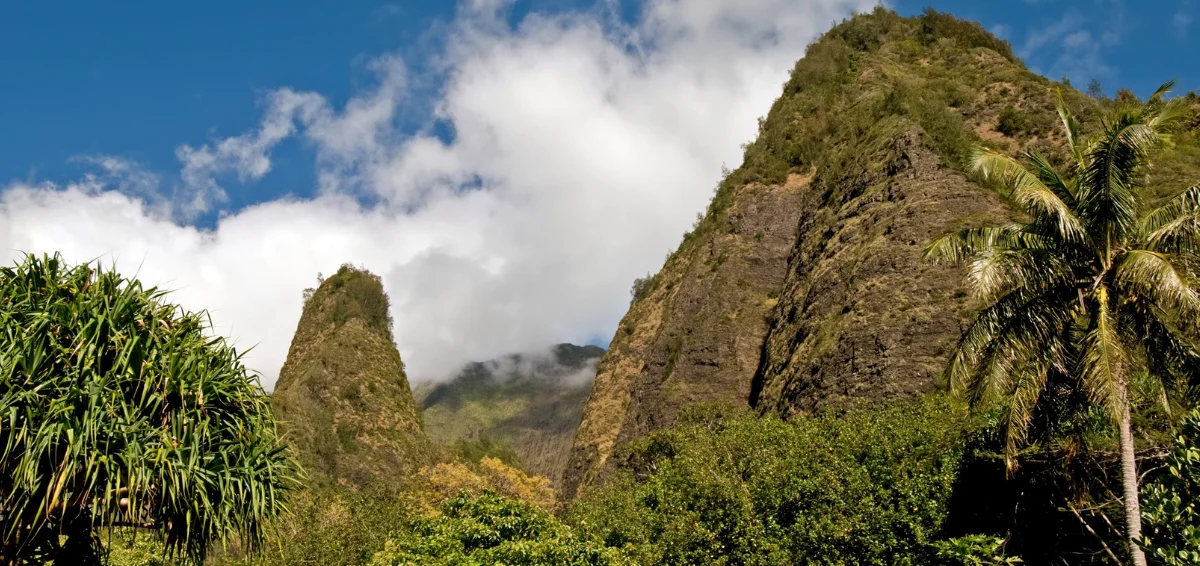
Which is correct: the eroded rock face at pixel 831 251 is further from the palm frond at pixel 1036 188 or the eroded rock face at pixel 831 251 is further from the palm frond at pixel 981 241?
the palm frond at pixel 981 241

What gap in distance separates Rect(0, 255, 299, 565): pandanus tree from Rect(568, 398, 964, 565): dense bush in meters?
11.4

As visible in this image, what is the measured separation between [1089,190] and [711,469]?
44.6ft

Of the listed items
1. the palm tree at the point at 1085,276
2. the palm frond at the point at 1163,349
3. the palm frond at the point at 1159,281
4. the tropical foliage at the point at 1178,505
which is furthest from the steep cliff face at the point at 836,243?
the tropical foliage at the point at 1178,505

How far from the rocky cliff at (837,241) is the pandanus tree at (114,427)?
19.9 metres

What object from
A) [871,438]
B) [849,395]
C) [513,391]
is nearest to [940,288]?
[849,395]

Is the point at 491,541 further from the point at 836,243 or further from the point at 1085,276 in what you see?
the point at 836,243

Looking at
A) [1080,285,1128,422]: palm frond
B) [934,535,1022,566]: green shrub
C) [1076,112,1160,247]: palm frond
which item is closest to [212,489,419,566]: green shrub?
[934,535,1022,566]: green shrub

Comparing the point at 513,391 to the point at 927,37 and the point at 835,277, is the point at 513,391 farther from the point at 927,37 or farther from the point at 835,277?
the point at 835,277

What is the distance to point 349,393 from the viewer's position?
73375 millimetres

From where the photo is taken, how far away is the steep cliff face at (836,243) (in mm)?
31359

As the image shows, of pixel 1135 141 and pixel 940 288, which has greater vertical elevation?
pixel 940 288

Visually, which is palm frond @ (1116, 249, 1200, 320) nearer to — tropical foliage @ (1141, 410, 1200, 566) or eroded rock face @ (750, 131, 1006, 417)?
tropical foliage @ (1141, 410, 1200, 566)

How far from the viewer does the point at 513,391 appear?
139750 millimetres

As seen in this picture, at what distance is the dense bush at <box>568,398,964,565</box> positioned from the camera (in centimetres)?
1991
